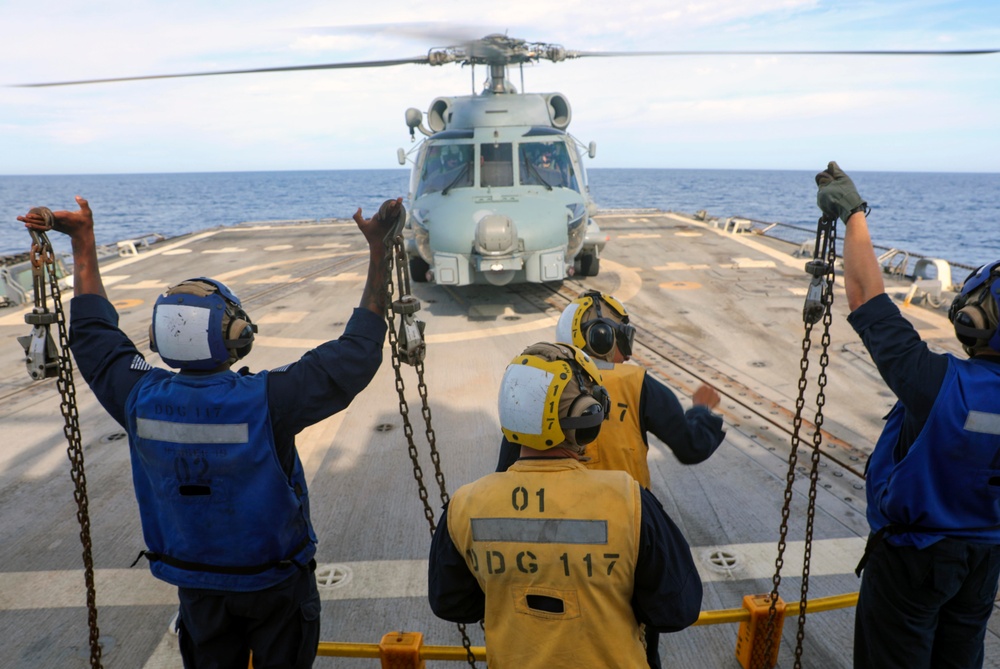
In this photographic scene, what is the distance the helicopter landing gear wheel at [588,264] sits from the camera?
13.4m

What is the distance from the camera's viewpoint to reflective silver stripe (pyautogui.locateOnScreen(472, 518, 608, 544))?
6.48 feet

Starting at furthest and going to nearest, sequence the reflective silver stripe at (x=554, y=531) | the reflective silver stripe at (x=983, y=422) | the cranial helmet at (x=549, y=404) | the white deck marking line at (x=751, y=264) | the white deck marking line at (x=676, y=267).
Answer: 1. the white deck marking line at (x=751, y=264)
2. the white deck marking line at (x=676, y=267)
3. the reflective silver stripe at (x=983, y=422)
4. the cranial helmet at (x=549, y=404)
5. the reflective silver stripe at (x=554, y=531)

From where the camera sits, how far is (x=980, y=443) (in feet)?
8.11

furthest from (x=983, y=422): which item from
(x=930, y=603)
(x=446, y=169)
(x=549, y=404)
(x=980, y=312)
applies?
(x=446, y=169)

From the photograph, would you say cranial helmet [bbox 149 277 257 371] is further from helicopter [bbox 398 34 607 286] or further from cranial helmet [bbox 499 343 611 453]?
helicopter [bbox 398 34 607 286]

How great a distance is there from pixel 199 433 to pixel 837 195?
279cm

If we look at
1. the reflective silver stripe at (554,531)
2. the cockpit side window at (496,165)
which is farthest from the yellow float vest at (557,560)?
the cockpit side window at (496,165)

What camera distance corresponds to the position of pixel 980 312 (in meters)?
2.48

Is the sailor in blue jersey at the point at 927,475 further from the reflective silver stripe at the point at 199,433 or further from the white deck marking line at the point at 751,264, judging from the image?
the white deck marking line at the point at 751,264

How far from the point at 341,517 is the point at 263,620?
8.30 ft

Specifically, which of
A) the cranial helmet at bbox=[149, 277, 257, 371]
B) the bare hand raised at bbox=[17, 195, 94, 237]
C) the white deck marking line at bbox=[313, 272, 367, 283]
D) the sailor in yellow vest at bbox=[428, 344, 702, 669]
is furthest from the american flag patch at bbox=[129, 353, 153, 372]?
the white deck marking line at bbox=[313, 272, 367, 283]

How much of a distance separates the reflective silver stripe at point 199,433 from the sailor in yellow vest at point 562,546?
0.98m

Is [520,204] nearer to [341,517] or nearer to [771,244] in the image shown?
[341,517]

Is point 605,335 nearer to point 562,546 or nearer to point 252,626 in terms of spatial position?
point 562,546
